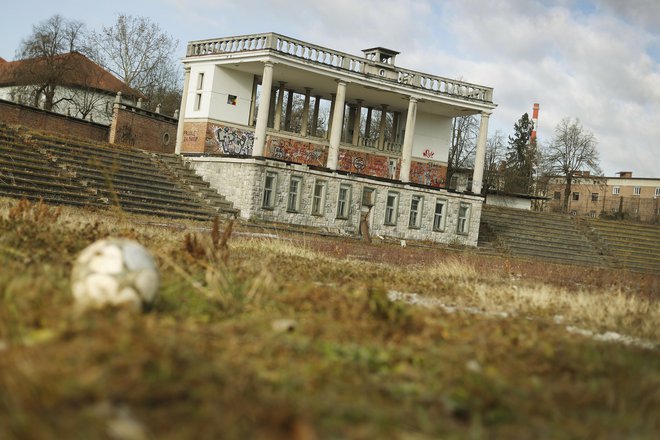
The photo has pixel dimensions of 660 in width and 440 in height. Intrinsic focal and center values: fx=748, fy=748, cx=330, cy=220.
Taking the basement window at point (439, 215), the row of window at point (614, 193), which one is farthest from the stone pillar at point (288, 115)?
the row of window at point (614, 193)

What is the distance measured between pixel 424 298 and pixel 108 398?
8.14 metres

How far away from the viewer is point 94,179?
34.2 m

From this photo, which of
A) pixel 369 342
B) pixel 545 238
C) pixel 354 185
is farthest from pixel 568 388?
pixel 545 238

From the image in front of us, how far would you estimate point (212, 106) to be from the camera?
4419cm

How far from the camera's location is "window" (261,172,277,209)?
39978mm

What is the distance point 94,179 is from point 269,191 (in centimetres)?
954

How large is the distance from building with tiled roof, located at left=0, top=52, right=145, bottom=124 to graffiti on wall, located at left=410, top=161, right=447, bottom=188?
89.3 ft

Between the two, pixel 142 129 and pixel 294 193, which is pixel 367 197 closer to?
pixel 294 193

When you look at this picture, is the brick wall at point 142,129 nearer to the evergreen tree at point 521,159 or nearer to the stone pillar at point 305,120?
the stone pillar at point 305,120

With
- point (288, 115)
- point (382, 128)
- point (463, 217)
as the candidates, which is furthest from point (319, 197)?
point (463, 217)

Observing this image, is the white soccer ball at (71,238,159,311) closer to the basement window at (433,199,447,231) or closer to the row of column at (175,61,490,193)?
the row of column at (175,61,490,193)

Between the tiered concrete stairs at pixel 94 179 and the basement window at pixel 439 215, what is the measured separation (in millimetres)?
14786

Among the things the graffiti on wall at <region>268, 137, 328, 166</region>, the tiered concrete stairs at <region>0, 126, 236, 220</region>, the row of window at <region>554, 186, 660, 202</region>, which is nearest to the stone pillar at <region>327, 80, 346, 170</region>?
the graffiti on wall at <region>268, 137, 328, 166</region>

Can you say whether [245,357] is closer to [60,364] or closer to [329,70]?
[60,364]
